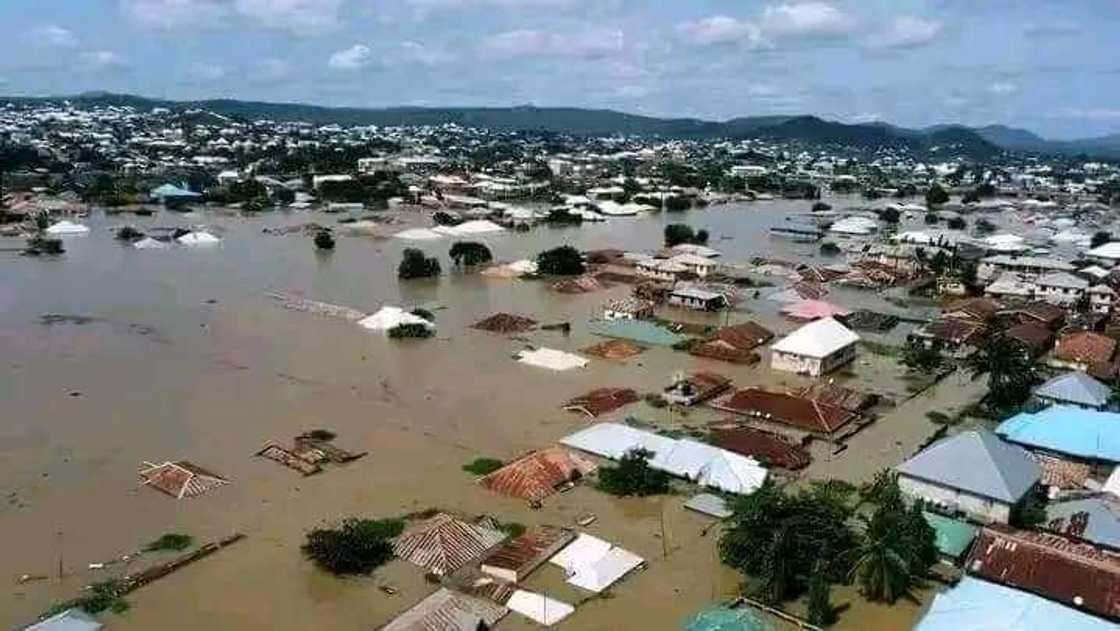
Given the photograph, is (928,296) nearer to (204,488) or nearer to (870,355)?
(870,355)

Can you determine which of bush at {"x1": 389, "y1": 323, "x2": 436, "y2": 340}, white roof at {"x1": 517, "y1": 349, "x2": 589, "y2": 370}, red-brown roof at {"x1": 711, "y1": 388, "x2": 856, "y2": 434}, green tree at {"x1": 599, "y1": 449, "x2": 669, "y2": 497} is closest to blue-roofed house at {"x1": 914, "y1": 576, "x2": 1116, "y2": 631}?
green tree at {"x1": 599, "y1": 449, "x2": 669, "y2": 497}

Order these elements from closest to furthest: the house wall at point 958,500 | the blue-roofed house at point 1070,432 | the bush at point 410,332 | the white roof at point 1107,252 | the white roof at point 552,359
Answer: the house wall at point 958,500 → the blue-roofed house at point 1070,432 → the white roof at point 552,359 → the bush at point 410,332 → the white roof at point 1107,252

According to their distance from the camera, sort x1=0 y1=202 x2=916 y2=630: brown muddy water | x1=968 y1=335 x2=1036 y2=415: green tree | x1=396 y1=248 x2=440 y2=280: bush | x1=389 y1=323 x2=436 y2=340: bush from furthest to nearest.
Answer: x1=396 y1=248 x2=440 y2=280: bush → x1=389 y1=323 x2=436 y2=340: bush → x1=968 y1=335 x2=1036 y2=415: green tree → x1=0 y1=202 x2=916 y2=630: brown muddy water

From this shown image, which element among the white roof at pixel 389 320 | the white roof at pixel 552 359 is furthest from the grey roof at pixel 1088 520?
the white roof at pixel 389 320

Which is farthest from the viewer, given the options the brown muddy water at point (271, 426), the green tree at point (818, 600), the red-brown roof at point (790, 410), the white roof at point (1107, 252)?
the white roof at point (1107, 252)

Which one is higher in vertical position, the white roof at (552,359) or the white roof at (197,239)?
the white roof at (552,359)

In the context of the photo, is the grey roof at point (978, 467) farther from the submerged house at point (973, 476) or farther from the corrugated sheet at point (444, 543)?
the corrugated sheet at point (444, 543)

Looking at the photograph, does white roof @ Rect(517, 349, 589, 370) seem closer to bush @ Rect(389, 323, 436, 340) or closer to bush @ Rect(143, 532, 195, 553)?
bush @ Rect(389, 323, 436, 340)
